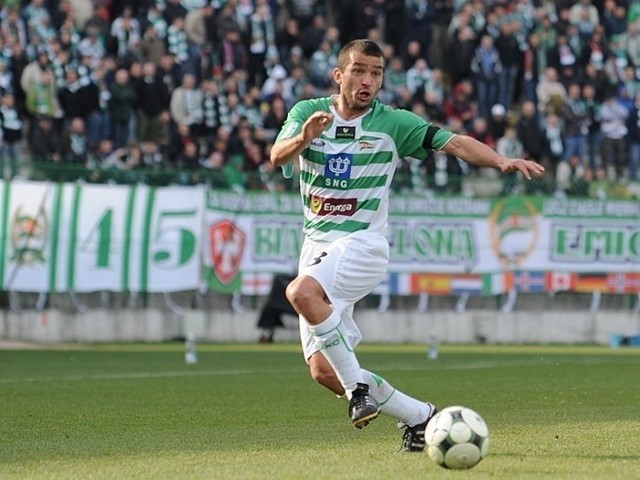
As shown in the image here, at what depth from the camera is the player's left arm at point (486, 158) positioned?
8336 millimetres

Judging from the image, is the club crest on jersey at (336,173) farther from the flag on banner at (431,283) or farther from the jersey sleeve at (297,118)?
the flag on banner at (431,283)

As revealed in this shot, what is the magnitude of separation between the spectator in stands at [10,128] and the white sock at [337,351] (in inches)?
585

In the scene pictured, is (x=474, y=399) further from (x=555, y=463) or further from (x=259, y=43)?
(x=259, y=43)

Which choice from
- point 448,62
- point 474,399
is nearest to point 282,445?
point 474,399

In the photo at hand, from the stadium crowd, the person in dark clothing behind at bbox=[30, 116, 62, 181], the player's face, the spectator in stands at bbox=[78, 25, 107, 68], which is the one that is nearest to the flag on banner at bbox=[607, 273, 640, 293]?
the stadium crowd

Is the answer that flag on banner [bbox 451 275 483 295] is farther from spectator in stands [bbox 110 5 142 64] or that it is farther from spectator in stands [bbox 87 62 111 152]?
spectator in stands [bbox 110 5 142 64]

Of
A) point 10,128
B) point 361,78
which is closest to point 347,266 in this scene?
point 361,78

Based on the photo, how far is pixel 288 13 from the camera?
28766 millimetres

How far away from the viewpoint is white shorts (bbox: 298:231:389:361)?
8.62 m

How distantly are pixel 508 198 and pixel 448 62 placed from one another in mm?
5567

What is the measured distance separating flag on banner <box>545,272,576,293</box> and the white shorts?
15736 millimetres

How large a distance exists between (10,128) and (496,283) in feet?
25.6

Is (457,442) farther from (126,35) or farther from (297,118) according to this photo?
(126,35)

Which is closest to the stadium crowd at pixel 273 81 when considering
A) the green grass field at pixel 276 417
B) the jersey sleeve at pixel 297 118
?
the green grass field at pixel 276 417
